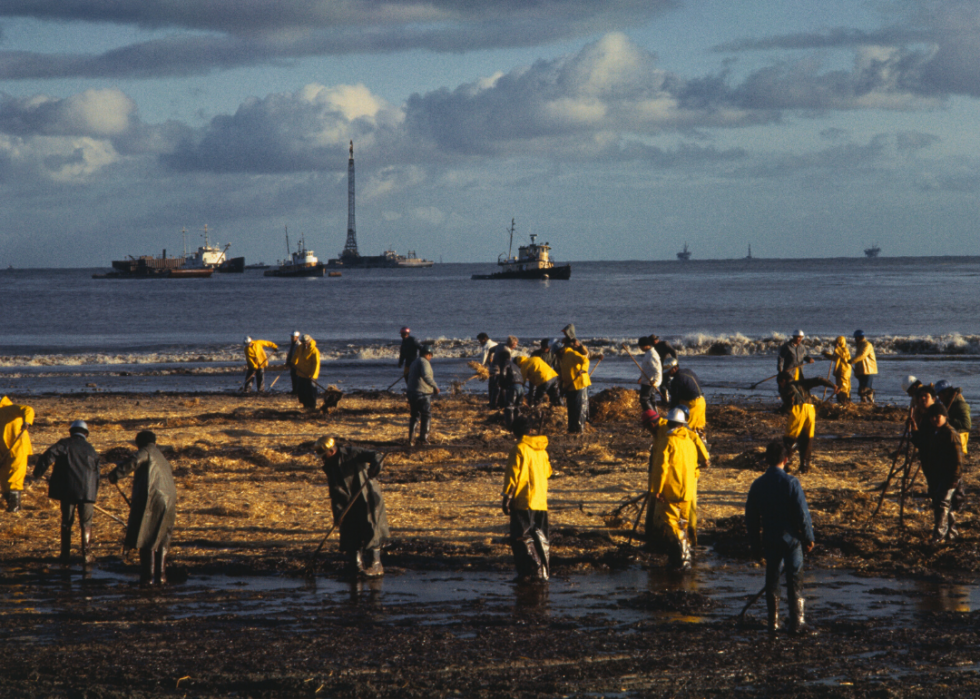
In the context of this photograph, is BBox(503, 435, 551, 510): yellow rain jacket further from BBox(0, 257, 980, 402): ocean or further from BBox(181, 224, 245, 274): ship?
BBox(181, 224, 245, 274): ship

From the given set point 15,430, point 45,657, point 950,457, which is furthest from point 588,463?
point 45,657

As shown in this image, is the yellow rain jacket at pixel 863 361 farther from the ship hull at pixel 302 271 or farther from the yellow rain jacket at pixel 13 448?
the ship hull at pixel 302 271

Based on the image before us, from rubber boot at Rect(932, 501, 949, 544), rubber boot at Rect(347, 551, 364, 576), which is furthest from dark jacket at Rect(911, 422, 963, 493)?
rubber boot at Rect(347, 551, 364, 576)

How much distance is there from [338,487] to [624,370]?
23280 millimetres

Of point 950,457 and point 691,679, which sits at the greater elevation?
point 950,457

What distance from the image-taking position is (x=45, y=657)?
679cm

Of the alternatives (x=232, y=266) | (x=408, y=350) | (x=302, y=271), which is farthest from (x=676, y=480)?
(x=232, y=266)

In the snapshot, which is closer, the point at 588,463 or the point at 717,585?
the point at 717,585

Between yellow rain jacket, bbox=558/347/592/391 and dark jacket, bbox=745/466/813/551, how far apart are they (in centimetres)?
916

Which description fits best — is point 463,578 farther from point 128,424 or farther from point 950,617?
point 128,424

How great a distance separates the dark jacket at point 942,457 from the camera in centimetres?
960

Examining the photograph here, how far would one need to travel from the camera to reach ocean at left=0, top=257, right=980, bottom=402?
30.9 m

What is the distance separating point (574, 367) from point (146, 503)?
29.8 ft

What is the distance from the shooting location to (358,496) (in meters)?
8.78
